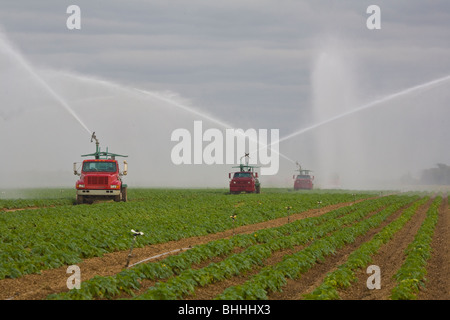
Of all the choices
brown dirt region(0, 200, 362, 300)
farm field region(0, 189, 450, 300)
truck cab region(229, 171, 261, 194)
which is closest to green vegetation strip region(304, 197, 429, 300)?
farm field region(0, 189, 450, 300)

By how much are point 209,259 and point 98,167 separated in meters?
24.6

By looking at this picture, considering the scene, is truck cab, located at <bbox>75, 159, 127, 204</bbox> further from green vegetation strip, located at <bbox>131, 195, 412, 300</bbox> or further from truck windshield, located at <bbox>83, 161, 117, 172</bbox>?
green vegetation strip, located at <bbox>131, 195, 412, 300</bbox>

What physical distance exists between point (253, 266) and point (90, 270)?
4.68 metres

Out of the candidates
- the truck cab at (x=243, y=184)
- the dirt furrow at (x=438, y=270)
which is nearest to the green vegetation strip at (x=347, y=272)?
the dirt furrow at (x=438, y=270)

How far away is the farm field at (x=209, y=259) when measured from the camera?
14.1m

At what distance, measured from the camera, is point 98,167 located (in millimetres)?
42500

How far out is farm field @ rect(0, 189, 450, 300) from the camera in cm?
1409

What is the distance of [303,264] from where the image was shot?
58.3 feet

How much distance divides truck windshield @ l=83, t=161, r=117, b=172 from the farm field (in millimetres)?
10025

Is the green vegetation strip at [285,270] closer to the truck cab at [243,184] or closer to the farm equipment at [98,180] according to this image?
the farm equipment at [98,180]

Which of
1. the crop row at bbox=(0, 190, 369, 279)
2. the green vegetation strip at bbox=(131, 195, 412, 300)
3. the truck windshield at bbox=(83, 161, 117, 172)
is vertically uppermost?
the truck windshield at bbox=(83, 161, 117, 172)

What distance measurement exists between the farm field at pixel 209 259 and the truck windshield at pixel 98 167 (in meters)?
10.0

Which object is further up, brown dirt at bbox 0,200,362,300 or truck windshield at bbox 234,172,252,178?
truck windshield at bbox 234,172,252,178
